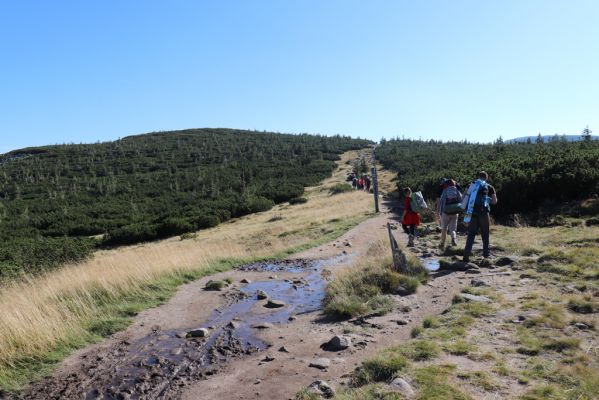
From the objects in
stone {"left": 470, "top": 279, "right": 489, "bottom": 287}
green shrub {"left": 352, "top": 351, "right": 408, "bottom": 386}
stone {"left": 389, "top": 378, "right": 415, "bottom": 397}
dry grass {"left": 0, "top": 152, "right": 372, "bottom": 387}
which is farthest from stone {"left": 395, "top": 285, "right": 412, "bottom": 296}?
dry grass {"left": 0, "top": 152, "right": 372, "bottom": 387}

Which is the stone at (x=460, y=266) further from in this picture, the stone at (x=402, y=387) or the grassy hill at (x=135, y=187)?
the grassy hill at (x=135, y=187)

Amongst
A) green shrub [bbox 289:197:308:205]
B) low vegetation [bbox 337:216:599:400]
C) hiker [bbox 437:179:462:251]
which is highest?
hiker [bbox 437:179:462:251]

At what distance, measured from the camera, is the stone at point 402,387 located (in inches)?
163

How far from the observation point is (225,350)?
618 centimetres

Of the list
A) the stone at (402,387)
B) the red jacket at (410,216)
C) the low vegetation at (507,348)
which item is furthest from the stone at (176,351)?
the red jacket at (410,216)

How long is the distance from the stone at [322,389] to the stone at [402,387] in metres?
0.63

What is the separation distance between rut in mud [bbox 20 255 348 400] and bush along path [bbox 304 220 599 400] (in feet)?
6.13

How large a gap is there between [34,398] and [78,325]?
2143 millimetres

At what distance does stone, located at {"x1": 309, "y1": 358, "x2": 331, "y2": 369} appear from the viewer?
208 inches

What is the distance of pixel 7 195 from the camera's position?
5634 cm

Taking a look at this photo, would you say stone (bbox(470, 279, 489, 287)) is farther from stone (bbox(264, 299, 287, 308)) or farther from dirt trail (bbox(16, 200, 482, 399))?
stone (bbox(264, 299, 287, 308))

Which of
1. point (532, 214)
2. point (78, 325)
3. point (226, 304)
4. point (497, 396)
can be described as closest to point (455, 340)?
point (497, 396)

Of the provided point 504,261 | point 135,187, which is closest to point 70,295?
point 504,261

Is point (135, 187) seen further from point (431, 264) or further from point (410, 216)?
point (431, 264)
